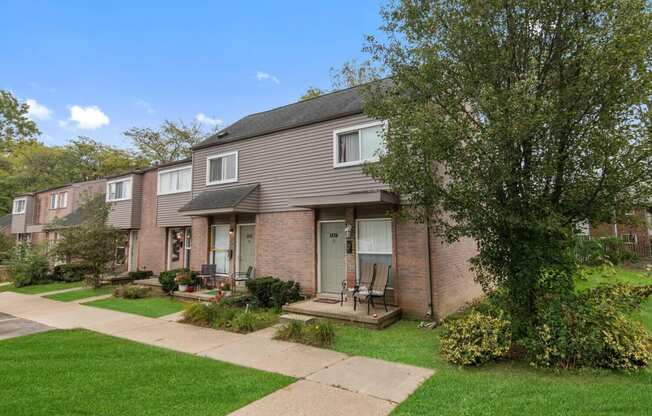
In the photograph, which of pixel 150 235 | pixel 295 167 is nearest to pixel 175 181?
pixel 150 235

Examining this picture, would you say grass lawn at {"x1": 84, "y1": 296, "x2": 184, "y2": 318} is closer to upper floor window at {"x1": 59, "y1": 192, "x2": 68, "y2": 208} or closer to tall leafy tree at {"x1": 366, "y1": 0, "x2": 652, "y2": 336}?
tall leafy tree at {"x1": 366, "y1": 0, "x2": 652, "y2": 336}

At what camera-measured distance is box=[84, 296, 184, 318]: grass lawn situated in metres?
10.3

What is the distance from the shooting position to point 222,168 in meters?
13.6

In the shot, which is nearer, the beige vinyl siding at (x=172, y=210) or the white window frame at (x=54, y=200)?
the beige vinyl siding at (x=172, y=210)

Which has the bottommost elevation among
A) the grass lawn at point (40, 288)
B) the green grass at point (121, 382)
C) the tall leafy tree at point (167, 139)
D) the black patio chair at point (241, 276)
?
the grass lawn at point (40, 288)

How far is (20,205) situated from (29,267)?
15.5 metres

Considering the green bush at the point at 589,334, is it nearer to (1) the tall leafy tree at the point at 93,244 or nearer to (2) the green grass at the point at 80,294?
(2) the green grass at the point at 80,294

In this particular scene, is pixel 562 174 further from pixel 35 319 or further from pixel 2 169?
pixel 2 169

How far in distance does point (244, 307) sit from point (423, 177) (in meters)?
7.03

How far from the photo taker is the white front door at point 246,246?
12.5m

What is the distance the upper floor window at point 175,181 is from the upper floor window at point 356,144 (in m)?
8.42

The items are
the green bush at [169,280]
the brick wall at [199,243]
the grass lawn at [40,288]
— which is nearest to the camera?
the green bush at [169,280]

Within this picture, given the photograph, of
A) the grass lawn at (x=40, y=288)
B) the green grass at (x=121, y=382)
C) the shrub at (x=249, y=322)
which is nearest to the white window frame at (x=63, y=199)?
the grass lawn at (x=40, y=288)

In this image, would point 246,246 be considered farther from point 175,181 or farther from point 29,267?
point 29,267
